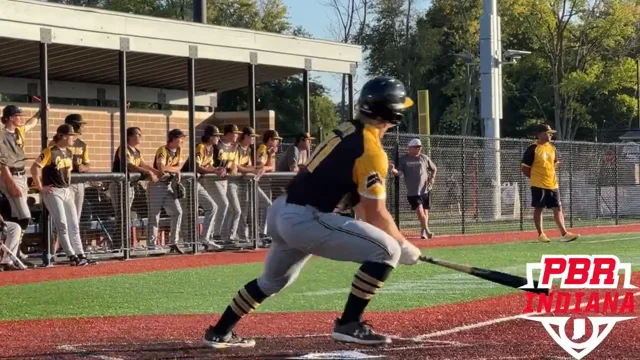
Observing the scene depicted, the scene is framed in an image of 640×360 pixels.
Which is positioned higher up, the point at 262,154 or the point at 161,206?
the point at 262,154

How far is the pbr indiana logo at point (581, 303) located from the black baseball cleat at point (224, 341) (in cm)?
207

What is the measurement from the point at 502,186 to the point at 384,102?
21.0 meters

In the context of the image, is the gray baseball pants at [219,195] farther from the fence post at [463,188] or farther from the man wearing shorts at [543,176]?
the fence post at [463,188]

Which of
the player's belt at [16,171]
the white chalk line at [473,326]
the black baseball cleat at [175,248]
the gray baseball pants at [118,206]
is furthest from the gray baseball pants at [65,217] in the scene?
the white chalk line at [473,326]

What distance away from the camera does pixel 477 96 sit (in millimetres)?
55406

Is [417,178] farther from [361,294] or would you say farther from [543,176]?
[361,294]

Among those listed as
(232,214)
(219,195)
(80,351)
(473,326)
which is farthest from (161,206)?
(80,351)

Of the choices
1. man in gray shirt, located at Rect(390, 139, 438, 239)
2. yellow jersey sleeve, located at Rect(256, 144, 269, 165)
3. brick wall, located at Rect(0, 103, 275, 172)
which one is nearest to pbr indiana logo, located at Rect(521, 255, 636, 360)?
yellow jersey sleeve, located at Rect(256, 144, 269, 165)

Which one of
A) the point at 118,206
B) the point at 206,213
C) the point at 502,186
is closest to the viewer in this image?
the point at 118,206

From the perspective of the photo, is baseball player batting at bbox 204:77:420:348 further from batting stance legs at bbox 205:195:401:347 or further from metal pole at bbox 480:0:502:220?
metal pole at bbox 480:0:502:220

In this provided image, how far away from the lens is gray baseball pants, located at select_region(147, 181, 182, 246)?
17.0 metres

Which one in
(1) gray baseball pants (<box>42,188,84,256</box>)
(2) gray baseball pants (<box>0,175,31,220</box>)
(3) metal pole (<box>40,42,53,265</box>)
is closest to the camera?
(2) gray baseball pants (<box>0,175,31,220</box>)

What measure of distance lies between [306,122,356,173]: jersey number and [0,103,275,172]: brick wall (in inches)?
516

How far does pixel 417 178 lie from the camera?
21.5 meters
